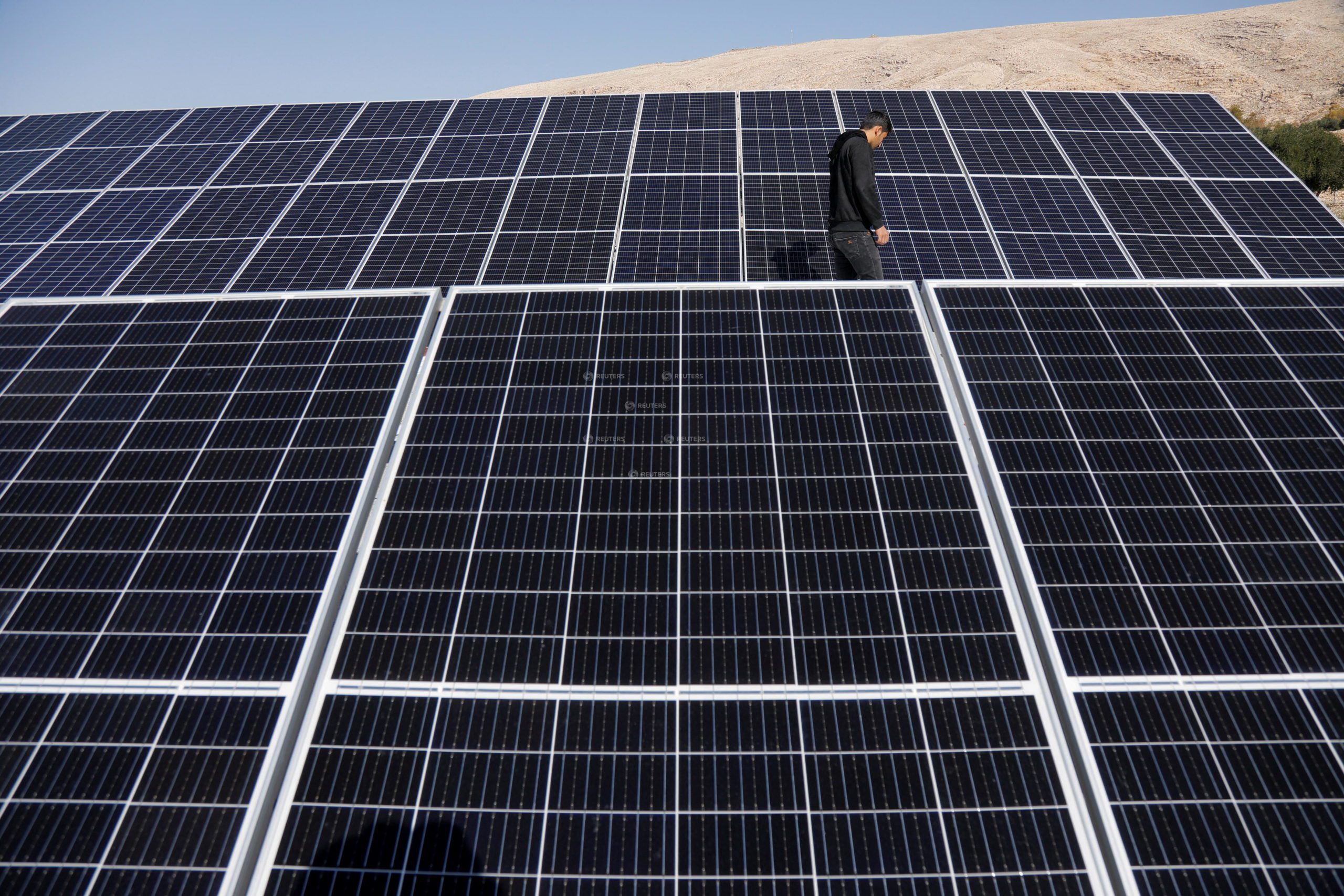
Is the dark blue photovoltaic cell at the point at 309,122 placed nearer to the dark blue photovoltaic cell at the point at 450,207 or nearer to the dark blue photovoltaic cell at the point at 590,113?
the dark blue photovoltaic cell at the point at 450,207

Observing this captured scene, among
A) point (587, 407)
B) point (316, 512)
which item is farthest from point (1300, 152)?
point (316, 512)

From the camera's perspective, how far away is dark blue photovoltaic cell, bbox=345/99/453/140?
612 inches

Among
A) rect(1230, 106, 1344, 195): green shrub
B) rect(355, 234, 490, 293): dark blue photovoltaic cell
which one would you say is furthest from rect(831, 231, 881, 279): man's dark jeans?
rect(1230, 106, 1344, 195): green shrub

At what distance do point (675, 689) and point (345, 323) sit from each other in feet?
20.2

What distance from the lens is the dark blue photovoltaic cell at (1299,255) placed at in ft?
35.9

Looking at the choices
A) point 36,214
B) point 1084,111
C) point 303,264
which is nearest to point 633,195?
point 303,264

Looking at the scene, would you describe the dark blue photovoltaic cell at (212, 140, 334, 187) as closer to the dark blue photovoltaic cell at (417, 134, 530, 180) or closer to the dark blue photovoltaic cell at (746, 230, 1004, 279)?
the dark blue photovoltaic cell at (417, 134, 530, 180)

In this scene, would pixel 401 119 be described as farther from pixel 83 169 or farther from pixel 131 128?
pixel 83 169

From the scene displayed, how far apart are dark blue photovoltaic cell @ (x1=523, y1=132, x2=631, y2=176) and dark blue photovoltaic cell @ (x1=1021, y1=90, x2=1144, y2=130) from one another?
9836mm

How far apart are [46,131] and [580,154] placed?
601 inches

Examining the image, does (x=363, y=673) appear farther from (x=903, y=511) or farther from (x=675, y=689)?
(x=903, y=511)

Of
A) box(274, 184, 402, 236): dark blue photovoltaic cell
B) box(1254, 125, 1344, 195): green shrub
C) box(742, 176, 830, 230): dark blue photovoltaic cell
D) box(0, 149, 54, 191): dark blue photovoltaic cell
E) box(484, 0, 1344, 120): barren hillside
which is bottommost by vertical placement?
box(484, 0, 1344, 120): barren hillside

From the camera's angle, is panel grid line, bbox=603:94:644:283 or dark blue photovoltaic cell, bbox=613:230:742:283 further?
panel grid line, bbox=603:94:644:283

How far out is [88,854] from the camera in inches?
171
